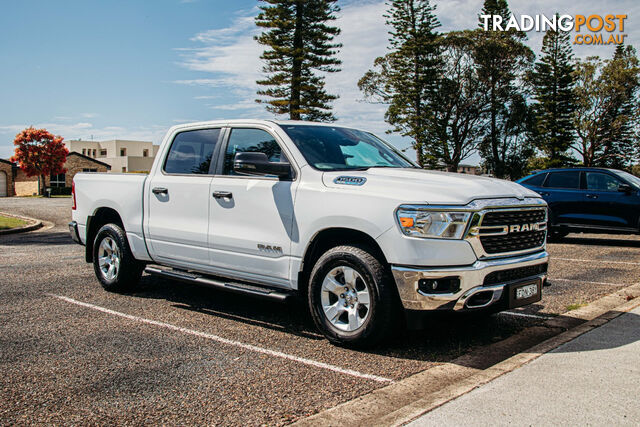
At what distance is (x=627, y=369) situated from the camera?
4184mm

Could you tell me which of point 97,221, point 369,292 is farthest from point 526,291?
point 97,221

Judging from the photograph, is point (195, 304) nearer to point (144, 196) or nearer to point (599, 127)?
point (144, 196)

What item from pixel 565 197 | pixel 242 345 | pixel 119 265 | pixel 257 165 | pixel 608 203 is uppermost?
pixel 257 165

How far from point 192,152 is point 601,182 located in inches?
404

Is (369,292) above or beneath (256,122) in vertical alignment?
beneath

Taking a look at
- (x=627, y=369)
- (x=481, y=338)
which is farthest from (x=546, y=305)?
(x=627, y=369)

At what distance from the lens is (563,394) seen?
12.1 feet

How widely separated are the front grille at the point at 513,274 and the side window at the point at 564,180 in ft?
Answer: 30.6

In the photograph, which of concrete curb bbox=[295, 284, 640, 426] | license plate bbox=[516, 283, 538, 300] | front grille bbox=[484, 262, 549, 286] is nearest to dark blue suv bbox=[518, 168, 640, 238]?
concrete curb bbox=[295, 284, 640, 426]

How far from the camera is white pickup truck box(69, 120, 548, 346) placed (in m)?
4.49

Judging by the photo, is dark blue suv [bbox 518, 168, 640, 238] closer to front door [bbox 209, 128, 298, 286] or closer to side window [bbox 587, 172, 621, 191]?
side window [bbox 587, 172, 621, 191]

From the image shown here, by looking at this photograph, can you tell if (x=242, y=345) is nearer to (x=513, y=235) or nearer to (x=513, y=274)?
(x=513, y=274)

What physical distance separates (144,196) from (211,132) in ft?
3.77

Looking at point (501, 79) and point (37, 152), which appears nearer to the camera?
point (501, 79)
